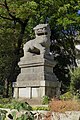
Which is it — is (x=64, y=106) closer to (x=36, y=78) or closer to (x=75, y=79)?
(x=36, y=78)

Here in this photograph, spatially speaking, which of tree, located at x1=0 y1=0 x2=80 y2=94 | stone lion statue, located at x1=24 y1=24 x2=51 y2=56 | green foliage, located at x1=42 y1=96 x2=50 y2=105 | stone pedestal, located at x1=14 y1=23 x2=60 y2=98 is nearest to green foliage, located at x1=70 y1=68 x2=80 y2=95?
tree, located at x1=0 y1=0 x2=80 y2=94

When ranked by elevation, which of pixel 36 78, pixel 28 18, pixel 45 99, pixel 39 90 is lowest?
pixel 45 99

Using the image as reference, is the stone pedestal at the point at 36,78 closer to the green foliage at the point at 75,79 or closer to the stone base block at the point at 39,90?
the stone base block at the point at 39,90

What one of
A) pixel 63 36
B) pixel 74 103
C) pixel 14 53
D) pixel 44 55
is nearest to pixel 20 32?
pixel 14 53

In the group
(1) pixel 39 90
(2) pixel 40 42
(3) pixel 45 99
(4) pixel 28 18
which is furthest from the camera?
(4) pixel 28 18

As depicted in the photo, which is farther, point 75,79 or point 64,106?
point 75,79

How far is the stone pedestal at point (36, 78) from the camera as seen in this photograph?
42.4ft

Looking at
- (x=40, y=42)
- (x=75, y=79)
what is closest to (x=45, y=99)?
(x=40, y=42)

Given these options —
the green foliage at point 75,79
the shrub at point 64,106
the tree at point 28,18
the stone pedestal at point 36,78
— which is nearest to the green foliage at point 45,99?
the stone pedestal at point 36,78

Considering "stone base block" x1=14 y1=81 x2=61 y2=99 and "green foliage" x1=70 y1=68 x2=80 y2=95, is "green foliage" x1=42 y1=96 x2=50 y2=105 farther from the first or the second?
"green foliage" x1=70 y1=68 x2=80 y2=95

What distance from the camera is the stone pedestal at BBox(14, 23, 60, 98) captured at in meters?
12.9

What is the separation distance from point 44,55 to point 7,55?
1450 centimetres

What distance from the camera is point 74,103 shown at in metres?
9.42

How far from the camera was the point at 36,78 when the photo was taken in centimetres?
1320
